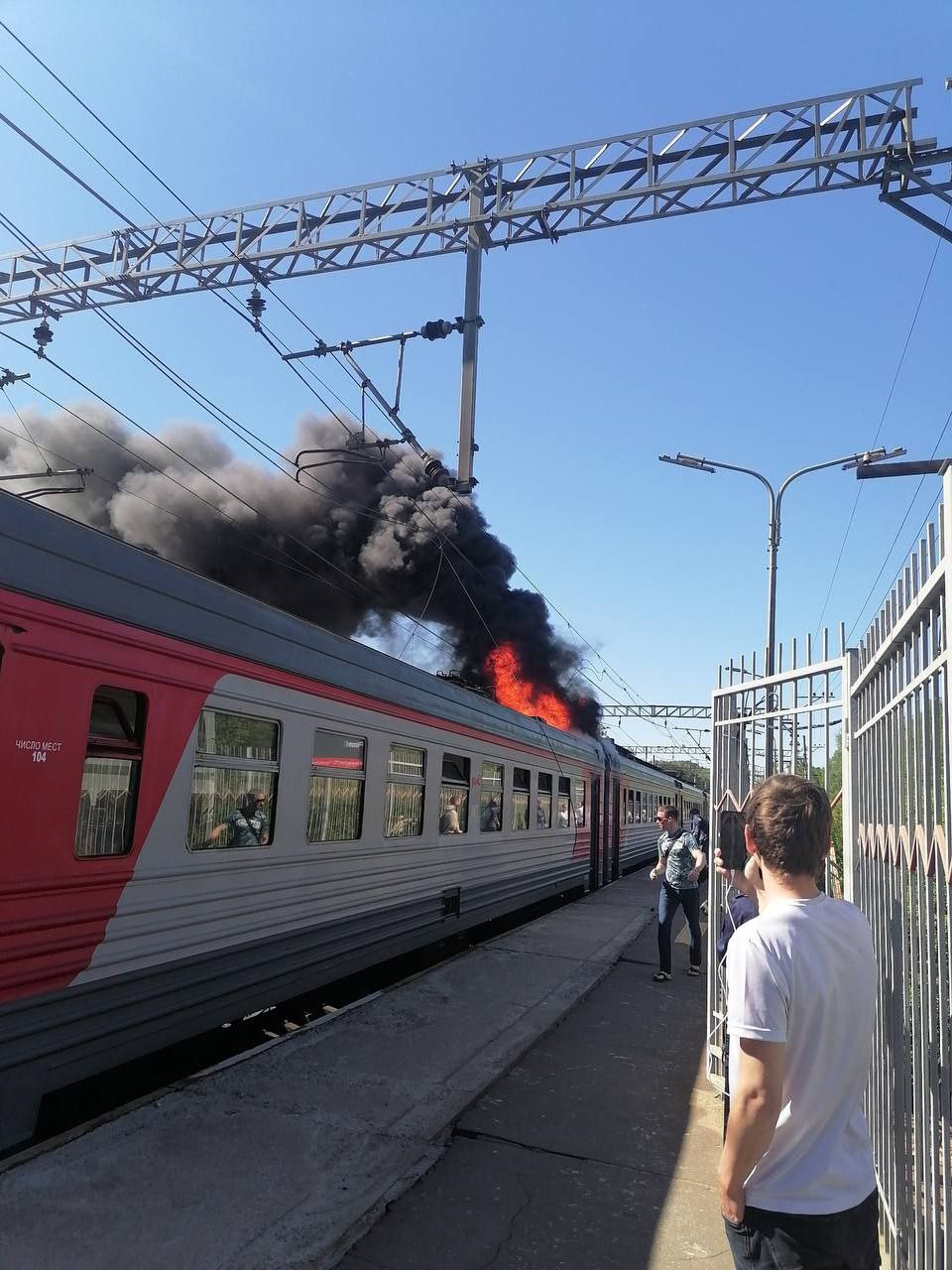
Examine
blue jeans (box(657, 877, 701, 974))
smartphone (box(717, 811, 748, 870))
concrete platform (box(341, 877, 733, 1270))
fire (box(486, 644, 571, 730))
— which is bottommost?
concrete platform (box(341, 877, 733, 1270))

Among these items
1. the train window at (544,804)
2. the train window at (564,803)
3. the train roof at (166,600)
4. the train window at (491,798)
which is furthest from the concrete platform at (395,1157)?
the train window at (564,803)

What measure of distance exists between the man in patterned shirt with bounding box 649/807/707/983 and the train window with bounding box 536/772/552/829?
3894 millimetres

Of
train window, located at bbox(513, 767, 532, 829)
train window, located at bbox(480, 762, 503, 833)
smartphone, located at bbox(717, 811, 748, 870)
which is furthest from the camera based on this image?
train window, located at bbox(513, 767, 532, 829)

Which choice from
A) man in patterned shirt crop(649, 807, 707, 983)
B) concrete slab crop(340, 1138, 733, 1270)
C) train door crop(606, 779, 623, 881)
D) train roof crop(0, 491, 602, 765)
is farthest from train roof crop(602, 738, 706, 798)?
concrete slab crop(340, 1138, 733, 1270)

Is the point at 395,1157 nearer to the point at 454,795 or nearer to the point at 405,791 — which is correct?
the point at 405,791

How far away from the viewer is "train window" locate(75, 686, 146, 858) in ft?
13.7

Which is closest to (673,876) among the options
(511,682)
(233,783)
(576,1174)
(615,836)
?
(576,1174)

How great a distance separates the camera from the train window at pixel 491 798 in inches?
384

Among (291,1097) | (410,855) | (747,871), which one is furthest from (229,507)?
(747,871)

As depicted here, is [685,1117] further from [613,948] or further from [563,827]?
[563,827]

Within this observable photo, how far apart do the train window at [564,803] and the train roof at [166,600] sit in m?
6.18

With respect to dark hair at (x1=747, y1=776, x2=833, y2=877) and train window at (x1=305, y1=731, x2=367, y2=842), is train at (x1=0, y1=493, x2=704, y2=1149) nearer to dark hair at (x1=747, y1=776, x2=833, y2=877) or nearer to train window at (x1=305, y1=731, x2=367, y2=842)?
train window at (x1=305, y1=731, x2=367, y2=842)

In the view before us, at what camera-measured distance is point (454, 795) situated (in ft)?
29.1

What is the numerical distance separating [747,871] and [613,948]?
7.20 meters
